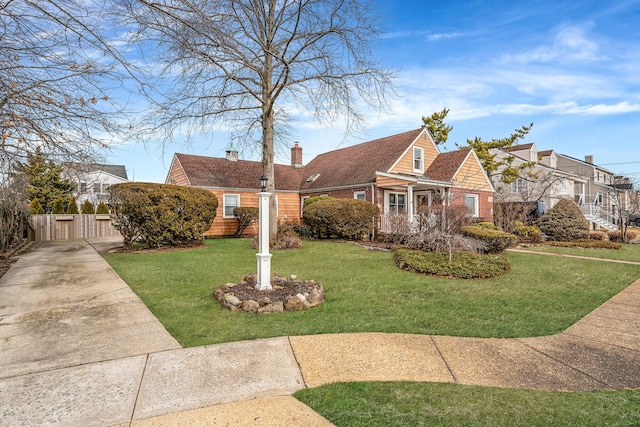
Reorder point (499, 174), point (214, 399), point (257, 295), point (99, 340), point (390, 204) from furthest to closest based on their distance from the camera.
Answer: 1. point (499, 174)
2. point (390, 204)
3. point (257, 295)
4. point (99, 340)
5. point (214, 399)

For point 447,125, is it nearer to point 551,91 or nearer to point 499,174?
point 499,174

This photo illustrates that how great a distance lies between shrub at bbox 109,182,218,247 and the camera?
1153cm

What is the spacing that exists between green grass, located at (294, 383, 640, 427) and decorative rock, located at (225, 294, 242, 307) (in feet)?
8.34

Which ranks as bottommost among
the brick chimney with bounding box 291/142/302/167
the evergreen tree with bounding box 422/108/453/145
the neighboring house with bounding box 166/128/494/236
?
the neighboring house with bounding box 166/128/494/236

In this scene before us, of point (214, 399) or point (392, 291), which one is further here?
point (392, 291)

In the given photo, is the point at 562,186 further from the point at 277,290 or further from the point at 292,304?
the point at 292,304

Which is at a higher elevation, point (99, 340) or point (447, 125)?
point (447, 125)

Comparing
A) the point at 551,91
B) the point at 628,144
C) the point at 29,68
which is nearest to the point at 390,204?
the point at 551,91

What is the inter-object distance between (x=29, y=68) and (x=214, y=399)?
18.9ft

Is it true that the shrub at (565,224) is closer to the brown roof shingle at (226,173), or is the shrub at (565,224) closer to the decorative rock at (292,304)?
the brown roof shingle at (226,173)

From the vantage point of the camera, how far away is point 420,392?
2.81m

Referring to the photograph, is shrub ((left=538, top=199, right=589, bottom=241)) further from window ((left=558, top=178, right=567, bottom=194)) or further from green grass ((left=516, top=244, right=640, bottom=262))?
window ((left=558, top=178, right=567, bottom=194))

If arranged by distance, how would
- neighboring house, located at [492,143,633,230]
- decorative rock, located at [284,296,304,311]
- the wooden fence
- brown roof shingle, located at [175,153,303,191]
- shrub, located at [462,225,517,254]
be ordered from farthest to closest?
neighboring house, located at [492,143,633,230] → brown roof shingle, located at [175,153,303,191] → the wooden fence → shrub, located at [462,225,517,254] → decorative rock, located at [284,296,304,311]

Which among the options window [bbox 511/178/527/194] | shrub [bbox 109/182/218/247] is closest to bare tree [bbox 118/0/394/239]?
shrub [bbox 109/182/218/247]
